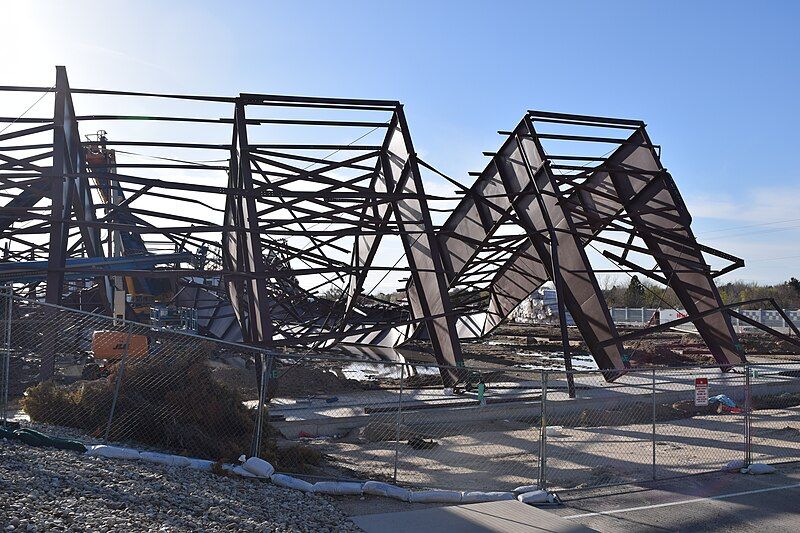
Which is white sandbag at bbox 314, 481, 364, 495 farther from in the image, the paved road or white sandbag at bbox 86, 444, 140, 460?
the paved road

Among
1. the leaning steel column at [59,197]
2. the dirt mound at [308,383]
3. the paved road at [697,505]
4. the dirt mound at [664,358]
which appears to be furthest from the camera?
the dirt mound at [664,358]

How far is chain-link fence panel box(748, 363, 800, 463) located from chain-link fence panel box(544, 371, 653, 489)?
1975 mm

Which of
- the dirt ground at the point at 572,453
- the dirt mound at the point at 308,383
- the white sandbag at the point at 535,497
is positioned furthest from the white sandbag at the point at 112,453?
the dirt mound at the point at 308,383

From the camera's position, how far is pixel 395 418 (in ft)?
51.6

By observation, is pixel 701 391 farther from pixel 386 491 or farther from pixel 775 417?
pixel 775 417

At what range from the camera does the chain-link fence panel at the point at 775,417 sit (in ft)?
43.1

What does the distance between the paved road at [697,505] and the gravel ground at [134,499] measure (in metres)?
3.18

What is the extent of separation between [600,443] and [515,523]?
626cm

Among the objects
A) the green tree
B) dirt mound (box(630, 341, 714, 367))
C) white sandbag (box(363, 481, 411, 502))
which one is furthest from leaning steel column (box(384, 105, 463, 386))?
the green tree

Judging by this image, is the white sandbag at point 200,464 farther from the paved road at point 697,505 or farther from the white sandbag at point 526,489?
the paved road at point 697,505

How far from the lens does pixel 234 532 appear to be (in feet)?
23.3

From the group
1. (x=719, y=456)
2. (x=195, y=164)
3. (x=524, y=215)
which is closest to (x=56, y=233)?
(x=195, y=164)

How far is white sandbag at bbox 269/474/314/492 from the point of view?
363 inches

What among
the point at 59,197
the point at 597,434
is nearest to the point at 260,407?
the point at 597,434
